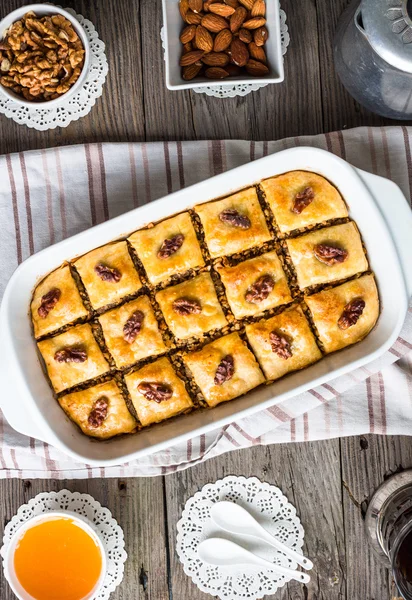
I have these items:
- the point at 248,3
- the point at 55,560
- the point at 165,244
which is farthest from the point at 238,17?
the point at 55,560

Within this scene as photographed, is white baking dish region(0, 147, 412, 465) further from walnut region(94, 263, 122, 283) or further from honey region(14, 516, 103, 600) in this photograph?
honey region(14, 516, 103, 600)

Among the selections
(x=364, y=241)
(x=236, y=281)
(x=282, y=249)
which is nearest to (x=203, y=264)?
(x=236, y=281)

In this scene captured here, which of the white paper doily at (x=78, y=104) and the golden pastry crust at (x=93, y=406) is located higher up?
the white paper doily at (x=78, y=104)

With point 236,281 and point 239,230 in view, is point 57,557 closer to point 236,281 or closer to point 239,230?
point 236,281

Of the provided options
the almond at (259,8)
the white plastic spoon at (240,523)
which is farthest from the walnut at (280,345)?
the almond at (259,8)

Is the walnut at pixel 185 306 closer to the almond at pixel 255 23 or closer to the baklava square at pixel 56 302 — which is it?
the baklava square at pixel 56 302

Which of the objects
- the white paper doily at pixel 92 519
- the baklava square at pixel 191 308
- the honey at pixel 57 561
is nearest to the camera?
the baklava square at pixel 191 308

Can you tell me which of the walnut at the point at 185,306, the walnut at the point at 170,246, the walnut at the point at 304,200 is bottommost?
the walnut at the point at 185,306

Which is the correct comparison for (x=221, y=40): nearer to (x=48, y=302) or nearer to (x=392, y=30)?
(x=392, y=30)
